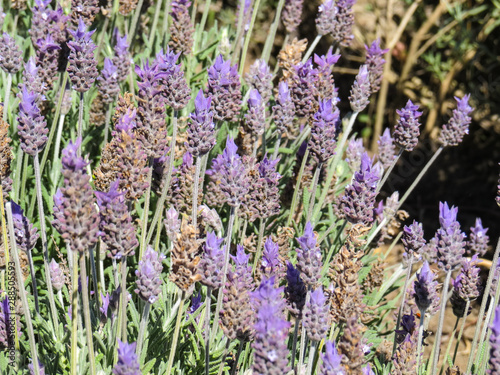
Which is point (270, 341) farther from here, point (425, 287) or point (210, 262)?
point (425, 287)

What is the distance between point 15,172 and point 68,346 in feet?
3.44

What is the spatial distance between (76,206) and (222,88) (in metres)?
0.91

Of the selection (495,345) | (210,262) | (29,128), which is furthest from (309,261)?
(29,128)

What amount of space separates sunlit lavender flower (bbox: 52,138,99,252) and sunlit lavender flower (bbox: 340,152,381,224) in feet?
3.10

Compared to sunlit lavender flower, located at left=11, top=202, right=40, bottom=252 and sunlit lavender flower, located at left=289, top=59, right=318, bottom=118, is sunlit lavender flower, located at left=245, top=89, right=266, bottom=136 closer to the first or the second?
sunlit lavender flower, located at left=289, top=59, right=318, bottom=118

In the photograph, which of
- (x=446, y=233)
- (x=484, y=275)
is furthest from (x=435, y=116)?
(x=446, y=233)

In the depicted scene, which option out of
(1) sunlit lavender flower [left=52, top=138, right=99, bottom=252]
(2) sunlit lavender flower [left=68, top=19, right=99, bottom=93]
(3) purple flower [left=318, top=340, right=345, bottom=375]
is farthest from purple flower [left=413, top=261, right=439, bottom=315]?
(2) sunlit lavender flower [left=68, top=19, right=99, bottom=93]

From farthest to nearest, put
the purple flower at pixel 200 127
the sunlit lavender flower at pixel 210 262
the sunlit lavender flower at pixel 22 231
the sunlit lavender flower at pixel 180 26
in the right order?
the sunlit lavender flower at pixel 180 26, the purple flower at pixel 200 127, the sunlit lavender flower at pixel 22 231, the sunlit lavender flower at pixel 210 262

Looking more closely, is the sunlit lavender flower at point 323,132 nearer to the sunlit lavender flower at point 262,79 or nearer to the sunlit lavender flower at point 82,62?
the sunlit lavender flower at point 262,79

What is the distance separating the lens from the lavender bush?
1.73m

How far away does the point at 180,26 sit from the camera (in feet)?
10.1

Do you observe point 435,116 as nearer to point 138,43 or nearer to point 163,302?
point 138,43

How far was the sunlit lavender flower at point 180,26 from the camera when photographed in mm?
3070

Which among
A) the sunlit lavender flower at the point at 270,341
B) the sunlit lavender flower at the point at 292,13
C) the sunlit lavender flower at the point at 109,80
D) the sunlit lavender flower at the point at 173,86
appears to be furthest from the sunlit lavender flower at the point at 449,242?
the sunlit lavender flower at the point at 292,13
